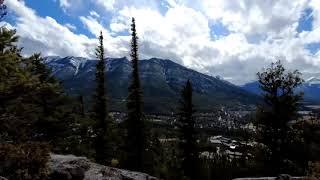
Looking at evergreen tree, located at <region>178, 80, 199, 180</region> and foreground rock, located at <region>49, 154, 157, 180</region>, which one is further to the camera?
evergreen tree, located at <region>178, 80, 199, 180</region>

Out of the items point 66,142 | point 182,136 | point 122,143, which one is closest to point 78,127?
point 66,142

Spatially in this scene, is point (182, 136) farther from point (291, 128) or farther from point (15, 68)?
point (15, 68)

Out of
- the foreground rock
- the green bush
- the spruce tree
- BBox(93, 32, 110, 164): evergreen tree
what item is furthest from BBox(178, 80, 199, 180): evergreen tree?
the green bush

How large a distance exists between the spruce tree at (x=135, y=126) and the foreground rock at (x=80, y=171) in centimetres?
2886

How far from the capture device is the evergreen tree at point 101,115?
53.2m

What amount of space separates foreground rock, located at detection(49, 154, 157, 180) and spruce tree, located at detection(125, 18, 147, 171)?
28865mm

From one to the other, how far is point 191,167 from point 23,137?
38949 millimetres

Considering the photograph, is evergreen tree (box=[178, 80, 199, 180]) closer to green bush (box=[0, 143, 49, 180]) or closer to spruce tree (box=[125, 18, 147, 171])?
spruce tree (box=[125, 18, 147, 171])

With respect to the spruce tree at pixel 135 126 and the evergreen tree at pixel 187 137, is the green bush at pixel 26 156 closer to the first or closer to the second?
the spruce tree at pixel 135 126

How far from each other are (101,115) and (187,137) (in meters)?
10.4

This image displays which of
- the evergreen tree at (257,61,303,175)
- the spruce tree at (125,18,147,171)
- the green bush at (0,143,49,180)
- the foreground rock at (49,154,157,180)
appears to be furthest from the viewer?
the spruce tree at (125,18,147,171)

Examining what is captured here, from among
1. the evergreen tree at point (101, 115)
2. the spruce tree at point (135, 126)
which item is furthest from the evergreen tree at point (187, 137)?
the evergreen tree at point (101, 115)

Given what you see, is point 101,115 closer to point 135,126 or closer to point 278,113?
point 135,126

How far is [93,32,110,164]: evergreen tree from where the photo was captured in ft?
174
